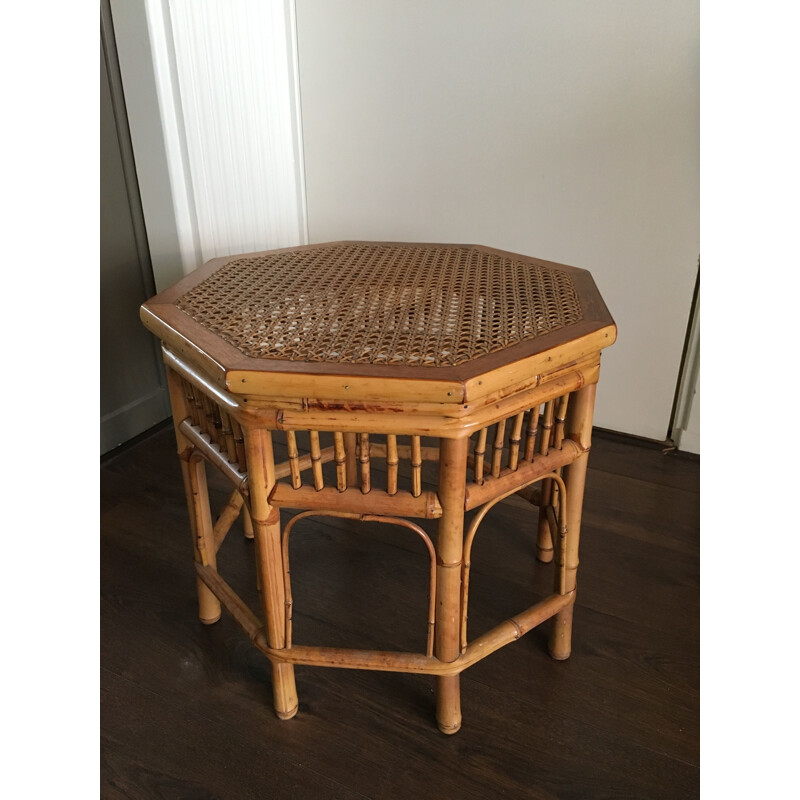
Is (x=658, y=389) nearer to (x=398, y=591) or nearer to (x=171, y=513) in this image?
(x=398, y=591)

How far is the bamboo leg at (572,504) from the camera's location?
1.01 metres

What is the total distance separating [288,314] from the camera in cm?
100

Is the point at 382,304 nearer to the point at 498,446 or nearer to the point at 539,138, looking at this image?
the point at 498,446

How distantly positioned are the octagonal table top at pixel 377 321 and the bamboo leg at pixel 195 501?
0.41 feet

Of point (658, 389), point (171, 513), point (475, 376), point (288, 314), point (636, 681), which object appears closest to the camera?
point (475, 376)

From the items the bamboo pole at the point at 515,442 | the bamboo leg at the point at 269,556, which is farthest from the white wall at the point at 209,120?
the bamboo pole at the point at 515,442

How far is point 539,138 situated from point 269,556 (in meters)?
1.14

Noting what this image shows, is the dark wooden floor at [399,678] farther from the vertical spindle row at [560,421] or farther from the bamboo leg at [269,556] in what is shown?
the vertical spindle row at [560,421]

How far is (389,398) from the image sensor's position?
0.81 meters

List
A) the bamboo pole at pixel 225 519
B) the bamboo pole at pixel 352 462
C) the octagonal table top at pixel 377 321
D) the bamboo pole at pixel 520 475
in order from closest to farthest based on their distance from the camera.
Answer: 1. the octagonal table top at pixel 377 321
2. the bamboo pole at pixel 520 475
3. the bamboo pole at pixel 225 519
4. the bamboo pole at pixel 352 462

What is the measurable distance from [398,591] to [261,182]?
41.8 inches

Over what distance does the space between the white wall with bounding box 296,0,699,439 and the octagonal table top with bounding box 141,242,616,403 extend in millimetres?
467

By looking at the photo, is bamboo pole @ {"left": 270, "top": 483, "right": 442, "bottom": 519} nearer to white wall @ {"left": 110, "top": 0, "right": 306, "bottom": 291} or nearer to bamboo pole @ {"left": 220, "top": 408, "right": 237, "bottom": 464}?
bamboo pole @ {"left": 220, "top": 408, "right": 237, "bottom": 464}

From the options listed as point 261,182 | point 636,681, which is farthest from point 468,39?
point 636,681
